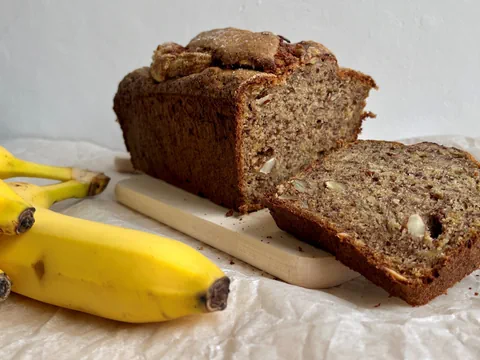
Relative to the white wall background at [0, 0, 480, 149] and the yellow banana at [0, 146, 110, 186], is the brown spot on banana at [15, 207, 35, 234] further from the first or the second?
the white wall background at [0, 0, 480, 149]

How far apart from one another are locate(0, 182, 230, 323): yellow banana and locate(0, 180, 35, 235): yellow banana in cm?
6

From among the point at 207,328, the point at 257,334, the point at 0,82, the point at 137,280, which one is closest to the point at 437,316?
the point at 257,334

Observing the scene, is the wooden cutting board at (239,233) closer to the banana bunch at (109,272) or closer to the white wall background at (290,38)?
the banana bunch at (109,272)

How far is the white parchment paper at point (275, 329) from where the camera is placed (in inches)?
68.2

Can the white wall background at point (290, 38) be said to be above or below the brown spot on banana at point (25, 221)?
above

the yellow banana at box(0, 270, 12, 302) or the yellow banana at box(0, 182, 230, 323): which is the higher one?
the yellow banana at box(0, 182, 230, 323)

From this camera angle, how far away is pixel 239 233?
243cm

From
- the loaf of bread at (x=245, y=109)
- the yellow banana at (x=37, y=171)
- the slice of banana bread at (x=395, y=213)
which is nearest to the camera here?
the slice of banana bread at (x=395, y=213)

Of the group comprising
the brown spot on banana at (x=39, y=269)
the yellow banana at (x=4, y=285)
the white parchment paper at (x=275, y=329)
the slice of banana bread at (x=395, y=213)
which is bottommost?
the white parchment paper at (x=275, y=329)

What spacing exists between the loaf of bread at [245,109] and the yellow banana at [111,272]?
0.83 m

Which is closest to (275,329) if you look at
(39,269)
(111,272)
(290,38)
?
(111,272)

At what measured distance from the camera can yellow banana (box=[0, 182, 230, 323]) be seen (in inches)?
66.7

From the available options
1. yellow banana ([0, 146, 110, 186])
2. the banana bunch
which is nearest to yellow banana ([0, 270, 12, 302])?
the banana bunch

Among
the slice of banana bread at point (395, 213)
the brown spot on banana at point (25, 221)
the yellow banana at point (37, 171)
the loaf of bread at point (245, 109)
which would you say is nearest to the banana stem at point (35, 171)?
the yellow banana at point (37, 171)
